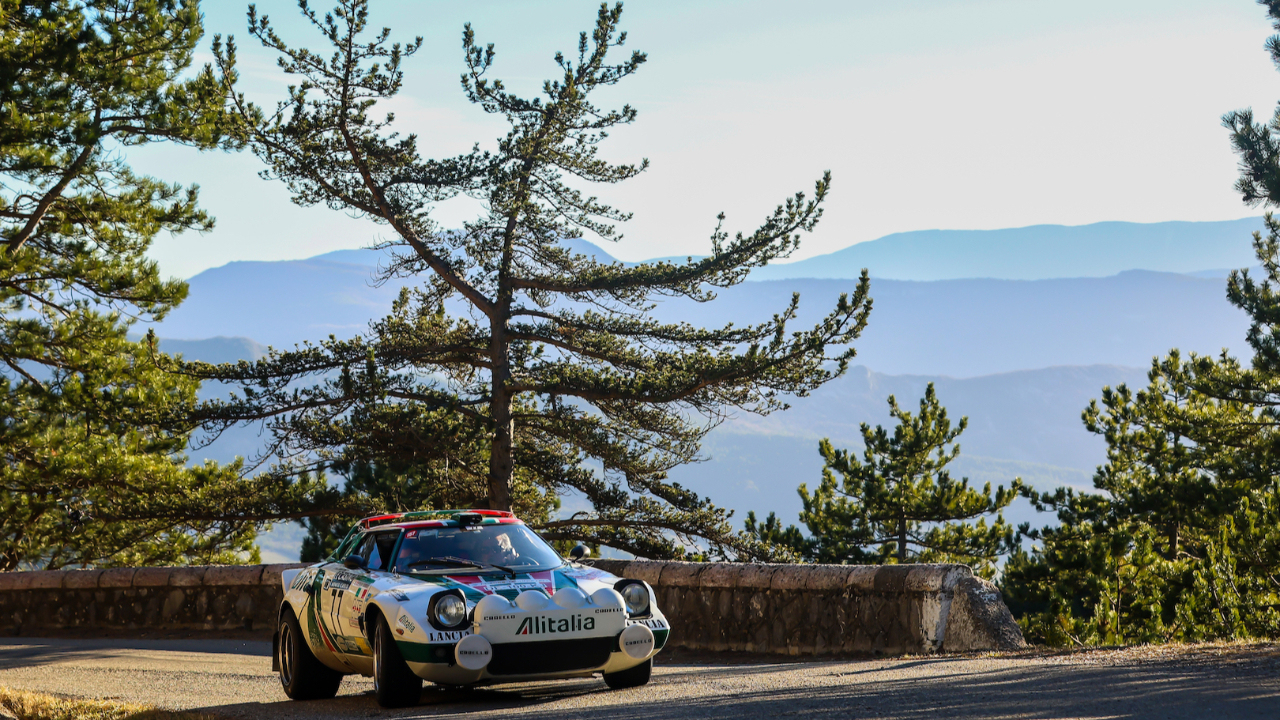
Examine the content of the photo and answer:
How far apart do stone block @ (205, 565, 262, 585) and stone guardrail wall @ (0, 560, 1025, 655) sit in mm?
14

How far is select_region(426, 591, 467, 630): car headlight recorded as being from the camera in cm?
750

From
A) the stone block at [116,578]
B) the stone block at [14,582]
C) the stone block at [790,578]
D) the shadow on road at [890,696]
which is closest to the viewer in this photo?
the shadow on road at [890,696]

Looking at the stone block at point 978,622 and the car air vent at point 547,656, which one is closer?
the car air vent at point 547,656

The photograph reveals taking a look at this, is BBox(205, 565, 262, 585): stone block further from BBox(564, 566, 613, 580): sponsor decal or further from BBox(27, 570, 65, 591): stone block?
BBox(564, 566, 613, 580): sponsor decal

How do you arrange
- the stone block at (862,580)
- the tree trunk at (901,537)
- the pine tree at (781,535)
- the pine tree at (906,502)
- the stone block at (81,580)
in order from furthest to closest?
1. the tree trunk at (901,537)
2. the pine tree at (906,502)
3. the pine tree at (781,535)
4. the stone block at (81,580)
5. the stone block at (862,580)

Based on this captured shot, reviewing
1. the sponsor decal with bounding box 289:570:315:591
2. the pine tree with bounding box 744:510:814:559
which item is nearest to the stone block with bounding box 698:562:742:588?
the sponsor decal with bounding box 289:570:315:591

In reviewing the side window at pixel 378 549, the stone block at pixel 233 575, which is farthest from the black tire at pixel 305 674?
the stone block at pixel 233 575

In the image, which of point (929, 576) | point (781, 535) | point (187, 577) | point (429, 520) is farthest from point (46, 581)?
point (781, 535)

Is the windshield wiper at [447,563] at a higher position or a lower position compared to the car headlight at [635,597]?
higher

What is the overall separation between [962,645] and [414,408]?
45.9 feet

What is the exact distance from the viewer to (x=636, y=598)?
8.20 meters

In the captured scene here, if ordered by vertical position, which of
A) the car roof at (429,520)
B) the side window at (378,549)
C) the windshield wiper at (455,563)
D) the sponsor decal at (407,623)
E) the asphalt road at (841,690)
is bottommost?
the asphalt road at (841,690)

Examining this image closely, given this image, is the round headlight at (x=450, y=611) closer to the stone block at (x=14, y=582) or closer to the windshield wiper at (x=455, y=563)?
the windshield wiper at (x=455, y=563)

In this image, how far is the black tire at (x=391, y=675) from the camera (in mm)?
7641
